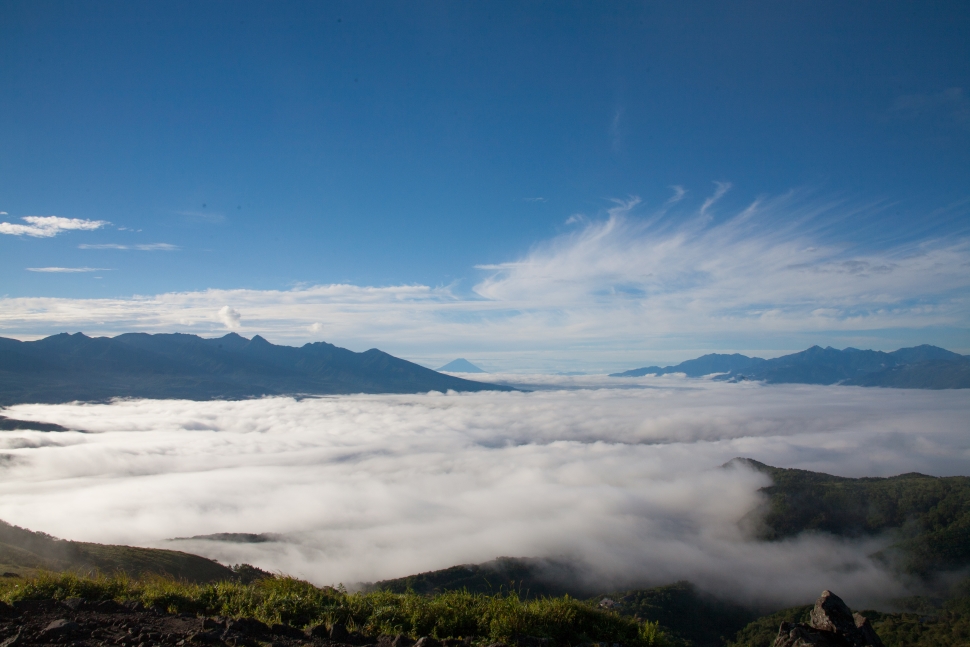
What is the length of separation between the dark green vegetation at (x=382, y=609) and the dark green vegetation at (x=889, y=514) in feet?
599

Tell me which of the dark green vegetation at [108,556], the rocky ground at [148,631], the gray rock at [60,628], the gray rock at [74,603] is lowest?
the dark green vegetation at [108,556]

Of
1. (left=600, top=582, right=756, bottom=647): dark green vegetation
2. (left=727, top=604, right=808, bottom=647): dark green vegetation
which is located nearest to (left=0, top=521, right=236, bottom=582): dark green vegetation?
(left=600, top=582, right=756, bottom=647): dark green vegetation

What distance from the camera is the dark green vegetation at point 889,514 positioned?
13712 cm

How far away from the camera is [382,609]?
892 cm

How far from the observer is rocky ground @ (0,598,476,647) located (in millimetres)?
7516

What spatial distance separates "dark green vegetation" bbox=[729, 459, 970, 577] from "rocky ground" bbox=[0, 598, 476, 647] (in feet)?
611

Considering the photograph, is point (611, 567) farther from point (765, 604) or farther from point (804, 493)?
point (804, 493)

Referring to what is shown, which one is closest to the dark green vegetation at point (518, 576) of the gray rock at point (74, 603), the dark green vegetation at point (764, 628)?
the dark green vegetation at point (764, 628)

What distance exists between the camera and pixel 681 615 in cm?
10794

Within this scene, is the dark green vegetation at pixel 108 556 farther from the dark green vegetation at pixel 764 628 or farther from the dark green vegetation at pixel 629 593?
the dark green vegetation at pixel 764 628

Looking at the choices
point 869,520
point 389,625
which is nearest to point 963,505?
point 869,520

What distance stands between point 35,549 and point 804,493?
219 metres

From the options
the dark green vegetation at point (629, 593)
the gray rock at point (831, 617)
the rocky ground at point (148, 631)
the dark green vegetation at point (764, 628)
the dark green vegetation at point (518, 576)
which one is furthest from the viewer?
the dark green vegetation at point (518, 576)

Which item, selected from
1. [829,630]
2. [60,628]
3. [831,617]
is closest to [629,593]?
[831,617]
